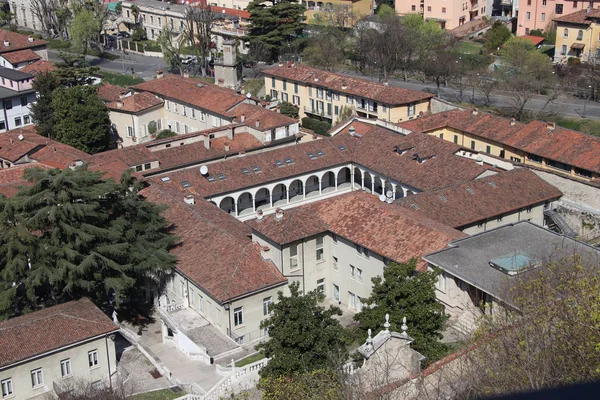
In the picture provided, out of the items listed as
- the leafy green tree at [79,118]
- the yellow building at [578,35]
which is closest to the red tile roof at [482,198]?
the leafy green tree at [79,118]

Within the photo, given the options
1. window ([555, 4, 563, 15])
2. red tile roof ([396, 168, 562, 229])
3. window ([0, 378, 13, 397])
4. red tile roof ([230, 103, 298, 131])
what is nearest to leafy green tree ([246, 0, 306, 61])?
red tile roof ([230, 103, 298, 131])

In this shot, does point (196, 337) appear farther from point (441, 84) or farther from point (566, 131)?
point (441, 84)

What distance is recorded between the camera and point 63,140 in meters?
68.7

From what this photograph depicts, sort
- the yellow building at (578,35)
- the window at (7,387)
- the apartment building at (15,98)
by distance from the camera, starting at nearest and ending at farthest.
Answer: the window at (7,387)
the apartment building at (15,98)
the yellow building at (578,35)

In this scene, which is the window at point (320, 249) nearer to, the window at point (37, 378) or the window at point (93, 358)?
the window at point (93, 358)

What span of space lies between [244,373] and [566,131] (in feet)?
110

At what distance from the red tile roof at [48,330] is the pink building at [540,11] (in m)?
76.4

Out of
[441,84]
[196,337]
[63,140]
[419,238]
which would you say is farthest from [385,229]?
[441,84]

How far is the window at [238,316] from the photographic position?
41.1 m

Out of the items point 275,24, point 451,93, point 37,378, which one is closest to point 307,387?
point 37,378

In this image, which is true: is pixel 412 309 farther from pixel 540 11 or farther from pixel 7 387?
pixel 540 11

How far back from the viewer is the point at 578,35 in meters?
89.4

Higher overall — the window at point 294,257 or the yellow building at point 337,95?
the yellow building at point 337,95

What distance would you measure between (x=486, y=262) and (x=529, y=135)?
78.9 ft
